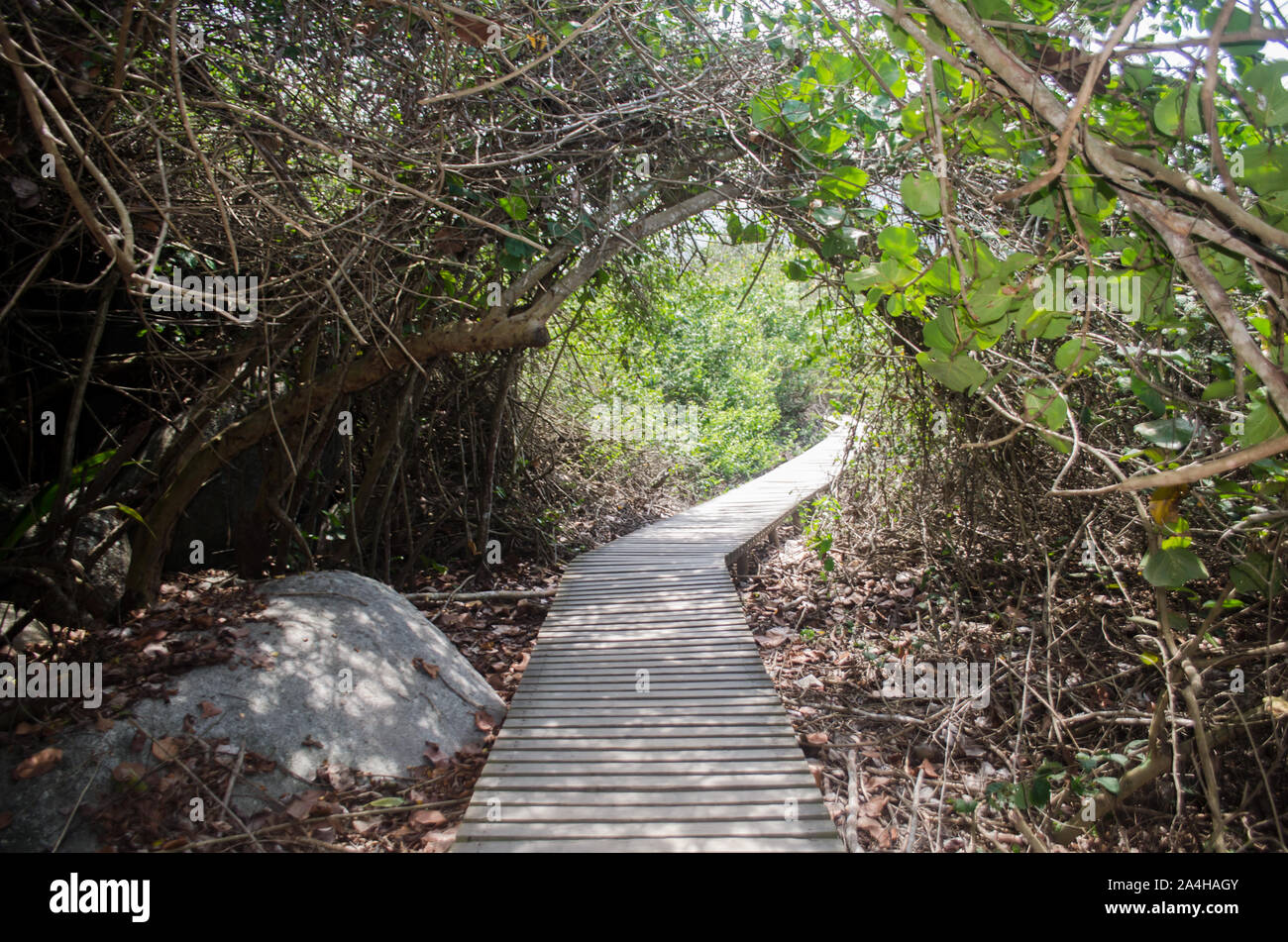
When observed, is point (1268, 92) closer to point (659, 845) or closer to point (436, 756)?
point (659, 845)

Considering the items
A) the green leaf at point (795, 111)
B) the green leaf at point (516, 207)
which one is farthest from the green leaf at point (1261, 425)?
the green leaf at point (516, 207)

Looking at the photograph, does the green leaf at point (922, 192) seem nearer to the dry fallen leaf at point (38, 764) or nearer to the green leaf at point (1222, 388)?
the green leaf at point (1222, 388)

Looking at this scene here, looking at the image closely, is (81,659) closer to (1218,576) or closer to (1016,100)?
(1016,100)

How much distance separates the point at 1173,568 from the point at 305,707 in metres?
3.43

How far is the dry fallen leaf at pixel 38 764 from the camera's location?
296 centimetres

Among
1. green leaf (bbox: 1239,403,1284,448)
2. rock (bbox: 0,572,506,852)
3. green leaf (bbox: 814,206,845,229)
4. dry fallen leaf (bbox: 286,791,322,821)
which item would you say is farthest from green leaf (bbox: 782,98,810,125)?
dry fallen leaf (bbox: 286,791,322,821)

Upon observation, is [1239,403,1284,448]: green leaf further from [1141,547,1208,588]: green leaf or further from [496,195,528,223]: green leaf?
[496,195,528,223]: green leaf

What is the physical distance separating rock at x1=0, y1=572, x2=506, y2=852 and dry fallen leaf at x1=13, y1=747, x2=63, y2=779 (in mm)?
24

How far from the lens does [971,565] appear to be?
5.77 m

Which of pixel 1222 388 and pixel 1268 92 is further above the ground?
pixel 1268 92

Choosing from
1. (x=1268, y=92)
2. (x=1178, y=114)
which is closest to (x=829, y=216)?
(x=1178, y=114)

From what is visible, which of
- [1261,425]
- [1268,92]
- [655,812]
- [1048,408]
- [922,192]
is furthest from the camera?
[655,812]

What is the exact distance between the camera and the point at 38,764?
2.99 metres
